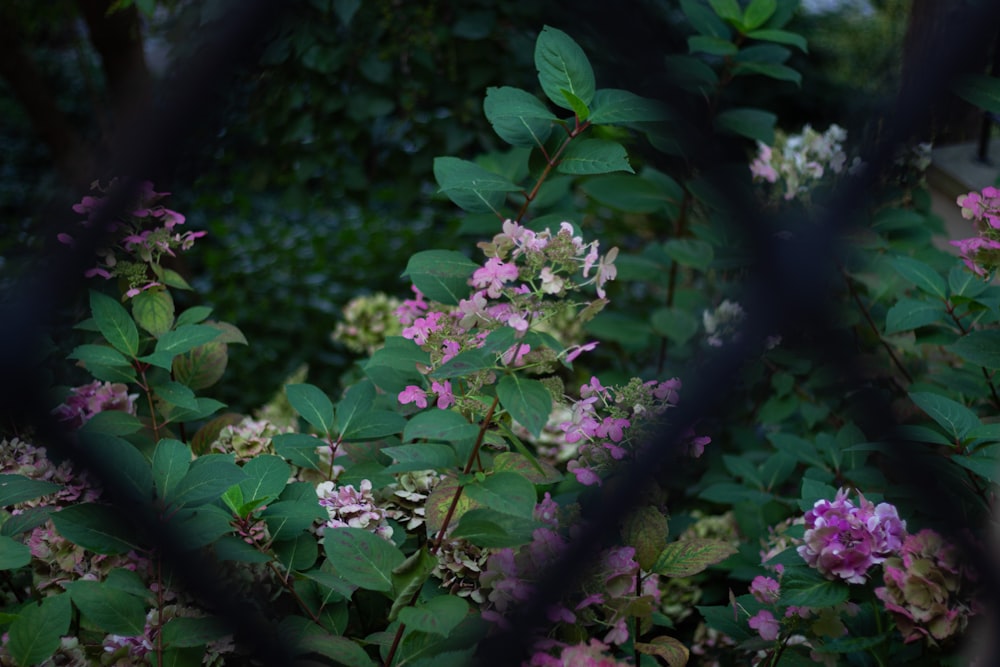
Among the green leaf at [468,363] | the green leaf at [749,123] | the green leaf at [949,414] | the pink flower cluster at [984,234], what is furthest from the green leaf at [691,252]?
the green leaf at [468,363]

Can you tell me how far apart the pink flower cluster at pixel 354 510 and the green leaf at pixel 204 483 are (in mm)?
115

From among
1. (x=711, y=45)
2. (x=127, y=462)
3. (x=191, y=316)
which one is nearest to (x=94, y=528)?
(x=127, y=462)

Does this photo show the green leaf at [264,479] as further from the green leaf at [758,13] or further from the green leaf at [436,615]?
the green leaf at [758,13]

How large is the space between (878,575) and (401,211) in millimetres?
3383

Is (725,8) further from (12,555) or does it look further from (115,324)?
(12,555)

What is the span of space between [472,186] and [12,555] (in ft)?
1.71

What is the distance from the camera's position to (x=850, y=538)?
0.86 metres

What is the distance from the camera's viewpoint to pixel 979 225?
1065 mm

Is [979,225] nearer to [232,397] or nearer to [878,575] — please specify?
[878,575]

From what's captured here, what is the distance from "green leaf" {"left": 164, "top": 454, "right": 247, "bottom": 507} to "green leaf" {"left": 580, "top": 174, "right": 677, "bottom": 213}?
1086 mm

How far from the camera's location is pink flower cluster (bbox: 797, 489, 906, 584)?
849mm

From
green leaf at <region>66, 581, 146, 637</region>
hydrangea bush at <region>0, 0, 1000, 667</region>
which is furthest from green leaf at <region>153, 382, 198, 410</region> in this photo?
green leaf at <region>66, 581, 146, 637</region>

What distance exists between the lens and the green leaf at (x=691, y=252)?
68.2 inches

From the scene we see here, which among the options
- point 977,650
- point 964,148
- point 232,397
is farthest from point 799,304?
point 232,397
